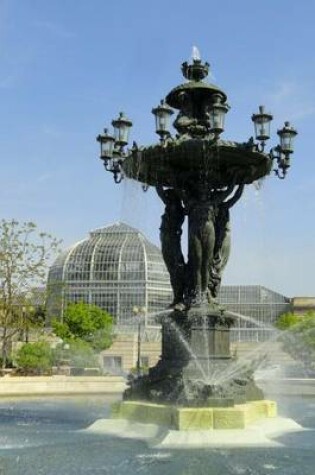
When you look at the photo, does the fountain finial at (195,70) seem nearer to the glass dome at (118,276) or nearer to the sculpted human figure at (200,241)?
the sculpted human figure at (200,241)

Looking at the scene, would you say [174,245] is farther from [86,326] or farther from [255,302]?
[255,302]

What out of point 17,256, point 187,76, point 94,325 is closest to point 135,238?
point 94,325

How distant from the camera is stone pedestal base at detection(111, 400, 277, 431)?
903 centimetres

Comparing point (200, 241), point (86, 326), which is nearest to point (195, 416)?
point (200, 241)

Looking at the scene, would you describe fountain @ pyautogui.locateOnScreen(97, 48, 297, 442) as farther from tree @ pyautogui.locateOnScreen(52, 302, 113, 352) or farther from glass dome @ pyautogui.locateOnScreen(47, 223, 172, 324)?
glass dome @ pyautogui.locateOnScreen(47, 223, 172, 324)

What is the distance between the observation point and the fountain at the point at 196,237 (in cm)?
961

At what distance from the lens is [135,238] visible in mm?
76312

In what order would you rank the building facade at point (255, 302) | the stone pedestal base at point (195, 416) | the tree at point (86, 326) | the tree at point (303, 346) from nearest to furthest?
the stone pedestal base at point (195, 416)
the tree at point (303, 346)
the tree at point (86, 326)
the building facade at point (255, 302)

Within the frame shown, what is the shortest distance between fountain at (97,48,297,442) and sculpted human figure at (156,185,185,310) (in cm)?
2

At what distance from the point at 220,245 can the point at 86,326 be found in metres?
47.4

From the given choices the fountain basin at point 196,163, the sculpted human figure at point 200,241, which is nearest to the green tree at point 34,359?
the fountain basin at point 196,163

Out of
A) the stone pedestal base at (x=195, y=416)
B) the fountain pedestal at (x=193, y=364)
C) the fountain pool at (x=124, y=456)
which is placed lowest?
the fountain pool at (x=124, y=456)

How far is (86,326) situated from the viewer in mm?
57719

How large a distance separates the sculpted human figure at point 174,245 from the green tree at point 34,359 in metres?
20.2
